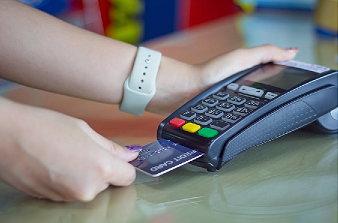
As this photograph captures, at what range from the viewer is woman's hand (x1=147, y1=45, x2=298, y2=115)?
0.71m

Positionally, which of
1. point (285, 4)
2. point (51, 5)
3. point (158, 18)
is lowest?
point (158, 18)

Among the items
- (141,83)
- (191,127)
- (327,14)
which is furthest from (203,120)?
(327,14)

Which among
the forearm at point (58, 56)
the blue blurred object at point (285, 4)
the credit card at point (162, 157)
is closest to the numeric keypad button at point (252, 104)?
the credit card at point (162, 157)

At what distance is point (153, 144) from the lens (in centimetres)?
53

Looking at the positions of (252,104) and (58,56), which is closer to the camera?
(252,104)

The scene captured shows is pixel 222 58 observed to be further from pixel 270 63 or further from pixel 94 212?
pixel 94 212

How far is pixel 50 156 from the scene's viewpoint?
42 centimetres

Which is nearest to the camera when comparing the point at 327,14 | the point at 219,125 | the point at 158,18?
the point at 219,125

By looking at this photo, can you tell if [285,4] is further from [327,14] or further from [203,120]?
[203,120]

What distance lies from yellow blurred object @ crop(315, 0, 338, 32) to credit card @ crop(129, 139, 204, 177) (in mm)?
700

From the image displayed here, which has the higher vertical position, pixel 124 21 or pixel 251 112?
pixel 251 112

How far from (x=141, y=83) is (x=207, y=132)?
21 centimetres

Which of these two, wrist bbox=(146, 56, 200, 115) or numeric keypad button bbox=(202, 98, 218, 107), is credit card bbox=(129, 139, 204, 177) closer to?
numeric keypad button bbox=(202, 98, 218, 107)

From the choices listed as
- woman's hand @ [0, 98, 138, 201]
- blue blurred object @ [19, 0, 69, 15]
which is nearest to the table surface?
woman's hand @ [0, 98, 138, 201]
